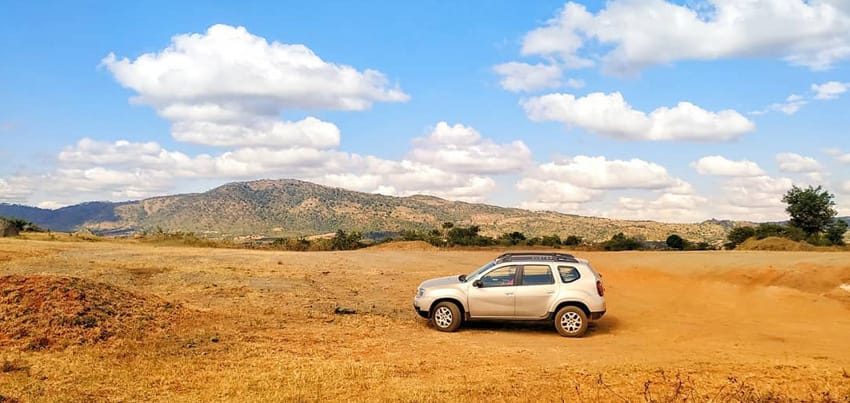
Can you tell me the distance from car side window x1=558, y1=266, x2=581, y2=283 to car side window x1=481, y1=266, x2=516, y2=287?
1.10m

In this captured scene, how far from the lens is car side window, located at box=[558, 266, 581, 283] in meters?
13.9

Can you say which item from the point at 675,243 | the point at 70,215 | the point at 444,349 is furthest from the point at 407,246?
the point at 70,215

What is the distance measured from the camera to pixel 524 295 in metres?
13.9

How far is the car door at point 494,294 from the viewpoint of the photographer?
14.0m

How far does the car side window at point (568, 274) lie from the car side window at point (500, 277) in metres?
1.10

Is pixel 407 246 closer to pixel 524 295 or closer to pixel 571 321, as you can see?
pixel 524 295

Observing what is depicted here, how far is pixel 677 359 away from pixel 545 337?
3246 millimetres

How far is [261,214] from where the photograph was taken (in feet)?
449

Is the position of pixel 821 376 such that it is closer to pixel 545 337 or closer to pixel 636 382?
pixel 636 382

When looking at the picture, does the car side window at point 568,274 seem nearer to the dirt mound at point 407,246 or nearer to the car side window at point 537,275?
the car side window at point 537,275

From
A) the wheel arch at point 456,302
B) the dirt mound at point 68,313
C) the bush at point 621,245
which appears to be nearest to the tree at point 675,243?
the bush at point 621,245

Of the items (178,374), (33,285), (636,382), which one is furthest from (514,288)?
(33,285)

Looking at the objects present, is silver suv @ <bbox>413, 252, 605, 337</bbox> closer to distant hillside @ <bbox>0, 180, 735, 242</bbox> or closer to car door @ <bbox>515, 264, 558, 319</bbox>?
car door @ <bbox>515, 264, 558, 319</bbox>

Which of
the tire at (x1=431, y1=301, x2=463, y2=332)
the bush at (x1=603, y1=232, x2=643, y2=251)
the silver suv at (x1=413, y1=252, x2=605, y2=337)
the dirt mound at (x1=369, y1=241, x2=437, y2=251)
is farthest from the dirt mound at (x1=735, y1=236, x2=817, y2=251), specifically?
the tire at (x1=431, y1=301, x2=463, y2=332)
